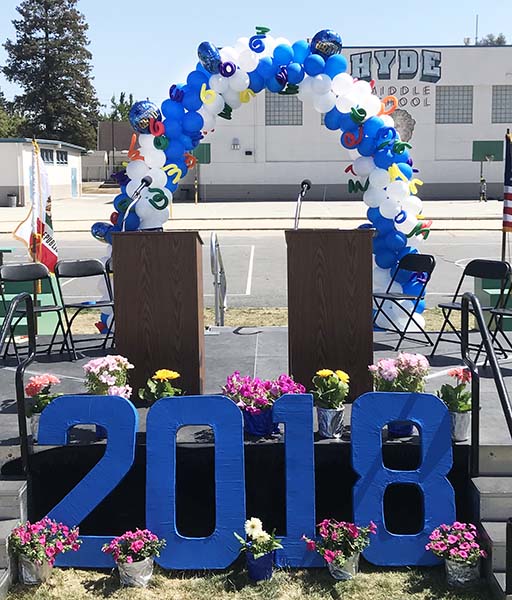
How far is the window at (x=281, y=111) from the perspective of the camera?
42719 mm

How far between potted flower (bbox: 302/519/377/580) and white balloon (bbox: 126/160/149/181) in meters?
5.84

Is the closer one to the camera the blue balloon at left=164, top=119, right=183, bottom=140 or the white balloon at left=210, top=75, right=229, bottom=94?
the white balloon at left=210, top=75, right=229, bottom=94

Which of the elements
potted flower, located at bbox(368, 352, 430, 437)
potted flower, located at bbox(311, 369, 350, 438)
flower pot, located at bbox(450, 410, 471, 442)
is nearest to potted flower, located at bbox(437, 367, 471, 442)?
flower pot, located at bbox(450, 410, 471, 442)

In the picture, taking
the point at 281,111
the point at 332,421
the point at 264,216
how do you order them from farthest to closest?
the point at 281,111 → the point at 264,216 → the point at 332,421

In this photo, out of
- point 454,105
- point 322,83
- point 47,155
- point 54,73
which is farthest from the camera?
point 54,73

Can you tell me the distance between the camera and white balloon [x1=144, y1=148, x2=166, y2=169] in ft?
31.3

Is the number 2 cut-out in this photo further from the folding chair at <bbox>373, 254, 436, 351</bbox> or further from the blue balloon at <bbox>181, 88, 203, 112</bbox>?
the blue balloon at <bbox>181, 88, 203, 112</bbox>

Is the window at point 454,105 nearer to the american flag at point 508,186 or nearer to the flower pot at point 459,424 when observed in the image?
the american flag at point 508,186

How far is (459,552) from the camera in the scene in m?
4.49

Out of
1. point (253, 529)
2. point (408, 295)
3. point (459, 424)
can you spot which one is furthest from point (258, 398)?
point (408, 295)

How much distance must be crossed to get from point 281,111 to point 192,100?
113 ft

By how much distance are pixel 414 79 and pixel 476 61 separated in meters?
3.36

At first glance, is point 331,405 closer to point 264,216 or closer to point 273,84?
point 273,84

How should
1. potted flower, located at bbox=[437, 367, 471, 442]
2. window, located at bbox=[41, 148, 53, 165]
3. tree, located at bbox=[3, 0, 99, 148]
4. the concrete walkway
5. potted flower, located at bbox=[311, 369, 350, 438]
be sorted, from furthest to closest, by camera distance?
tree, located at bbox=[3, 0, 99, 148], window, located at bbox=[41, 148, 53, 165], the concrete walkway, potted flower, located at bbox=[311, 369, 350, 438], potted flower, located at bbox=[437, 367, 471, 442]
